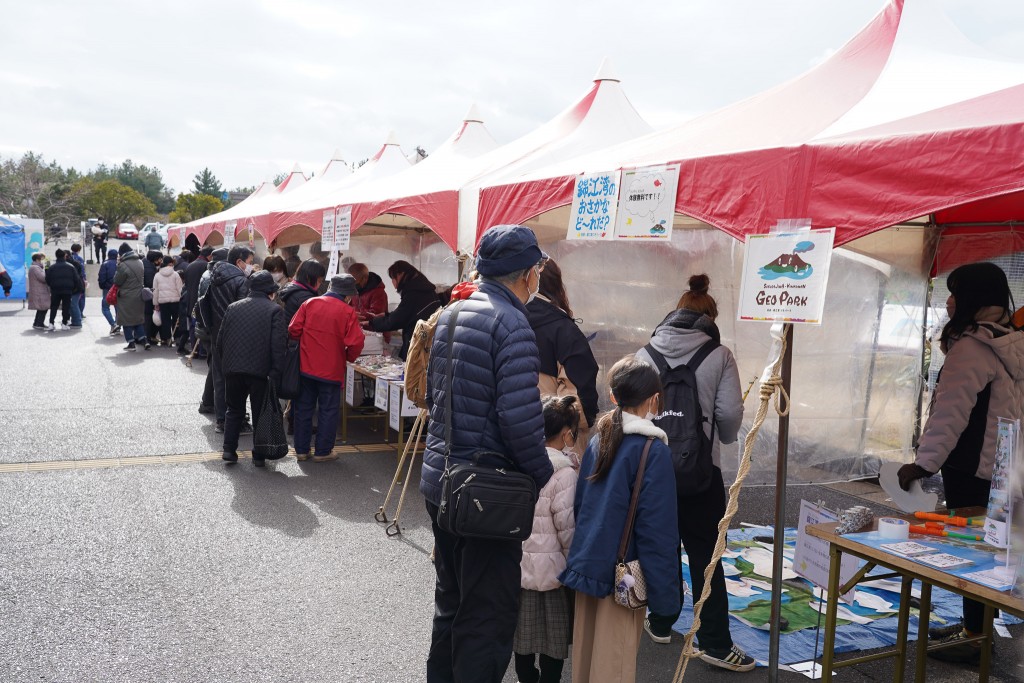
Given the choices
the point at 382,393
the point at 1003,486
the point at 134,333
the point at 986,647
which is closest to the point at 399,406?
the point at 382,393

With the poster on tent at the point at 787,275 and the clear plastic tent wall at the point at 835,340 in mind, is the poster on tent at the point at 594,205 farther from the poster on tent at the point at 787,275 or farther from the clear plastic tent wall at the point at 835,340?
the clear plastic tent wall at the point at 835,340

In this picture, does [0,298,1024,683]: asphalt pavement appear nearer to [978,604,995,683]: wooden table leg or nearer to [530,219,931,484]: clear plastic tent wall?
[978,604,995,683]: wooden table leg

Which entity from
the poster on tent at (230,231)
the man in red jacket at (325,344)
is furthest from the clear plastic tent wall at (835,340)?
the poster on tent at (230,231)

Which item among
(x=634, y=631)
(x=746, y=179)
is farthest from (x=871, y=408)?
(x=634, y=631)

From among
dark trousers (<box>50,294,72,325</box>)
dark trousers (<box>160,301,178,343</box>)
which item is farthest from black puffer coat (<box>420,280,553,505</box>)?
dark trousers (<box>50,294,72,325</box>)

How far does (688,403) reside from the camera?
3.62 meters

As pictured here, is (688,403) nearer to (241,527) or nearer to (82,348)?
(241,527)

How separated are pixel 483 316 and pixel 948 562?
1.92 m

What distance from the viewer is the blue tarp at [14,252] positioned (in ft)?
76.3

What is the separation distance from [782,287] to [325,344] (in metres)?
4.66

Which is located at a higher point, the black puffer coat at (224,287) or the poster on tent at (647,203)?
the poster on tent at (647,203)

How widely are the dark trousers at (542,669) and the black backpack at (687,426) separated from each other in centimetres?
92

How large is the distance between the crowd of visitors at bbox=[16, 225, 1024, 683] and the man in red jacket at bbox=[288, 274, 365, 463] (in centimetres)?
276

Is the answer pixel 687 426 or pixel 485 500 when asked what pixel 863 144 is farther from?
pixel 485 500
